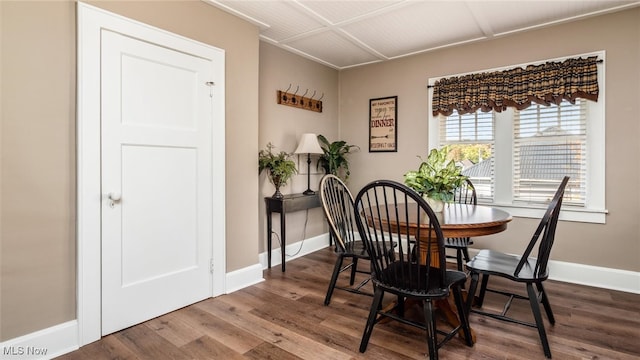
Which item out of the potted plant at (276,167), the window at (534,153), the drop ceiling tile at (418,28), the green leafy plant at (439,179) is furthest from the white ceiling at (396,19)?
the green leafy plant at (439,179)

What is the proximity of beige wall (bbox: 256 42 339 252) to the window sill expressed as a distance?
222 centimetres

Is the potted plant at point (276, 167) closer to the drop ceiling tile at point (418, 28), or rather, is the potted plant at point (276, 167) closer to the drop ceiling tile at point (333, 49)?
the drop ceiling tile at point (333, 49)

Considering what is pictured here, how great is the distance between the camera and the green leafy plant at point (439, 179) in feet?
7.89

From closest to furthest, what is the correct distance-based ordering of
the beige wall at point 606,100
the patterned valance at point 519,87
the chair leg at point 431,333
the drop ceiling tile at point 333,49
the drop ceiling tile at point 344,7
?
1. the chair leg at point 431,333
2. the drop ceiling tile at point 344,7
3. the beige wall at point 606,100
4. the patterned valance at point 519,87
5. the drop ceiling tile at point 333,49

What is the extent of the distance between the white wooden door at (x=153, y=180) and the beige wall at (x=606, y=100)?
253 centimetres

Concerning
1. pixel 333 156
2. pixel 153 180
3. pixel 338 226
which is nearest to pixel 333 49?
pixel 333 156

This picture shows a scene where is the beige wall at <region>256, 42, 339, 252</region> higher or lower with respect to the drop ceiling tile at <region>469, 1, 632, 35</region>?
lower

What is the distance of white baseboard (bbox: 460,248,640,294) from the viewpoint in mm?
2932

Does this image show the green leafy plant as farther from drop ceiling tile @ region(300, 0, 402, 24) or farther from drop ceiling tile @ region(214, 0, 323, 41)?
drop ceiling tile @ region(214, 0, 323, 41)

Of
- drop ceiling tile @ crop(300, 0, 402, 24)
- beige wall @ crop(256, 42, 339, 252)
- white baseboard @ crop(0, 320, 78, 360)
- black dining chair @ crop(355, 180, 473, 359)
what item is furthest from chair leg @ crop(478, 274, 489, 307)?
white baseboard @ crop(0, 320, 78, 360)

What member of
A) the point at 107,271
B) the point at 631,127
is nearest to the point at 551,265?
the point at 631,127

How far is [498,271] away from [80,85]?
281cm

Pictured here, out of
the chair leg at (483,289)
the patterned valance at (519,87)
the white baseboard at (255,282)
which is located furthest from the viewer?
the patterned valance at (519,87)

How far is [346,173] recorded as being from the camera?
183 inches
